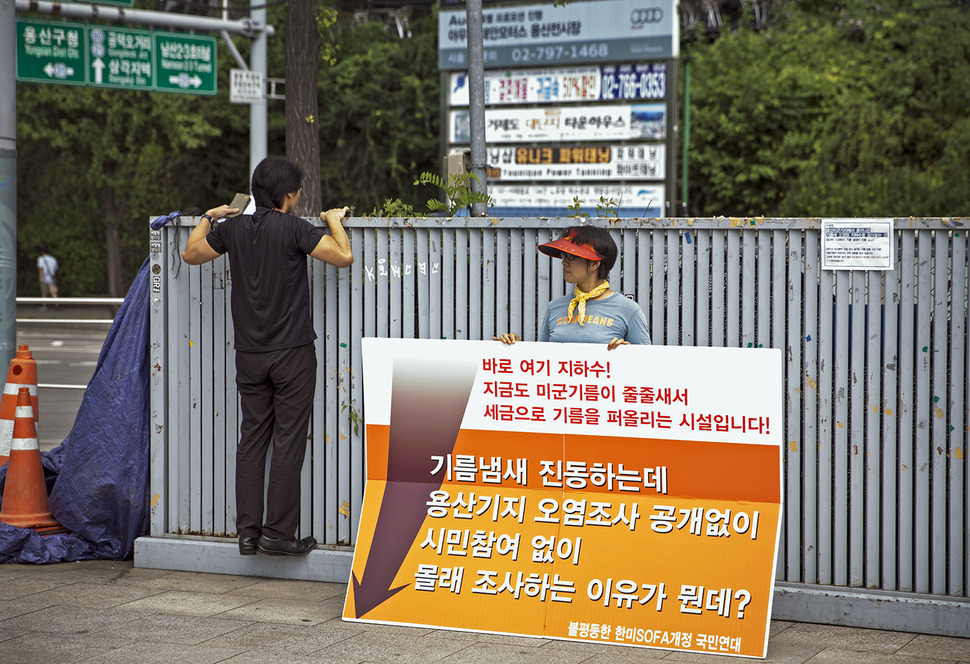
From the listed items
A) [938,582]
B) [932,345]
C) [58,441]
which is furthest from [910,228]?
[58,441]

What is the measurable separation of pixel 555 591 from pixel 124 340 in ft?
9.26

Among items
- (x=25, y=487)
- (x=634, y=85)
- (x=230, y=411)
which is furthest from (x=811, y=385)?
(x=634, y=85)

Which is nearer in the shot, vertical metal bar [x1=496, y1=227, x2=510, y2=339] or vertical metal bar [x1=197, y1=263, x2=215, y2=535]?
vertical metal bar [x1=496, y1=227, x2=510, y2=339]

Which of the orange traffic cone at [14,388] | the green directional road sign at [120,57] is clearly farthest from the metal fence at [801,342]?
the green directional road sign at [120,57]

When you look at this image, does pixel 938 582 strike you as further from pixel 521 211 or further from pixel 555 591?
pixel 521 211

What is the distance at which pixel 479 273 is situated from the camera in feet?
17.9

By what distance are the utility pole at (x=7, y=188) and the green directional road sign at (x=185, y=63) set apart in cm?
937

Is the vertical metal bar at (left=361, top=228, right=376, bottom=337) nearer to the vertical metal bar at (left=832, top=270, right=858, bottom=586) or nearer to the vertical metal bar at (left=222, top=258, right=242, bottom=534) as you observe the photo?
the vertical metal bar at (left=222, top=258, right=242, bottom=534)

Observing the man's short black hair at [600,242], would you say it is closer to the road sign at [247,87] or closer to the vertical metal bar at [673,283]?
the vertical metal bar at [673,283]

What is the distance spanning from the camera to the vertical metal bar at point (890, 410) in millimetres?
4820

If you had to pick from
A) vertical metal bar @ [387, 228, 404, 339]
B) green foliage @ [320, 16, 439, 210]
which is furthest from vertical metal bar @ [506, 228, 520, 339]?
green foliage @ [320, 16, 439, 210]

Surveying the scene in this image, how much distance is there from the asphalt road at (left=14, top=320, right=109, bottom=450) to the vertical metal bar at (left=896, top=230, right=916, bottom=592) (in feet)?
23.9

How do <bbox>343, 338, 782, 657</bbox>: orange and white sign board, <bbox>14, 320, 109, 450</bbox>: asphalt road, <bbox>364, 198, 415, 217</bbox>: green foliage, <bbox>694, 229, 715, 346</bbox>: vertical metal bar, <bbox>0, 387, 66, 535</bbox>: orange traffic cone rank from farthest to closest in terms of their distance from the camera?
<bbox>14, 320, 109, 450</bbox>: asphalt road
<bbox>0, 387, 66, 535</bbox>: orange traffic cone
<bbox>364, 198, 415, 217</bbox>: green foliage
<bbox>694, 229, 715, 346</bbox>: vertical metal bar
<bbox>343, 338, 782, 657</bbox>: orange and white sign board

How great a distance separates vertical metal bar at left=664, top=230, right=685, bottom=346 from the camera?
5.14m
